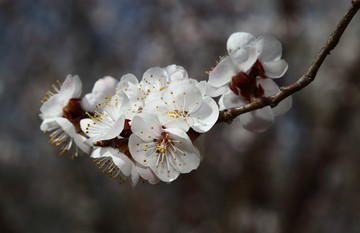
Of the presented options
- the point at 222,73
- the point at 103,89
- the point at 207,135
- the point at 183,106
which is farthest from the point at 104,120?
the point at 207,135

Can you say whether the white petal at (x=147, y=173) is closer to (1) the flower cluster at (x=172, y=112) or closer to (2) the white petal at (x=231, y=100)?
(1) the flower cluster at (x=172, y=112)

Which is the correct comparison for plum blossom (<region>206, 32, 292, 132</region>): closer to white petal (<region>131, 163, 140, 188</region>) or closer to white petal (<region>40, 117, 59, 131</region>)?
white petal (<region>131, 163, 140, 188</region>)

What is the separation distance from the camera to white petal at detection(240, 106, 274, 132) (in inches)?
41.2

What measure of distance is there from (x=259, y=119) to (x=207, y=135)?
440 cm

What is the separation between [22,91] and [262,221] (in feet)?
14.1

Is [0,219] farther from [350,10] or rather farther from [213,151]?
[213,151]

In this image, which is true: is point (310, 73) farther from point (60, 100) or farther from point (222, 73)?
point (60, 100)

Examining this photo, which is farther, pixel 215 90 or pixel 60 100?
pixel 60 100

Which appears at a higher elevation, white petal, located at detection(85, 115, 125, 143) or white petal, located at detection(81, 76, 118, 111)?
white petal, located at detection(81, 76, 118, 111)

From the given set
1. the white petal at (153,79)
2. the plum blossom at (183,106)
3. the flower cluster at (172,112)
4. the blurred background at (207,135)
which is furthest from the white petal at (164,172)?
the blurred background at (207,135)

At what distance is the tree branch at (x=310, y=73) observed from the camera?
2.60ft

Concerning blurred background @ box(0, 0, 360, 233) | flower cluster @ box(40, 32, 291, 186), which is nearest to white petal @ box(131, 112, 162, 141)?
flower cluster @ box(40, 32, 291, 186)

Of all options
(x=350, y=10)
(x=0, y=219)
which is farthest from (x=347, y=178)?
(x=350, y=10)

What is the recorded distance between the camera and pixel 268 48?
3.31 feet
